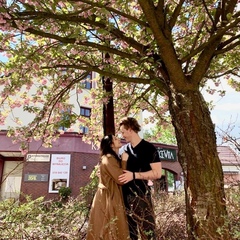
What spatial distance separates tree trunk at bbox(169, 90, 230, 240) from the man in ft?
1.22

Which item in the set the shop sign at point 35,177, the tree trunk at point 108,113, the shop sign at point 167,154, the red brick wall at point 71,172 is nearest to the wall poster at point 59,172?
the red brick wall at point 71,172

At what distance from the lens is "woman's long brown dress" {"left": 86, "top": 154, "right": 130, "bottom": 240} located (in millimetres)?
2584

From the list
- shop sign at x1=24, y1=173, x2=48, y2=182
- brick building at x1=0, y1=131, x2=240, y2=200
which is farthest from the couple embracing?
shop sign at x1=24, y1=173, x2=48, y2=182

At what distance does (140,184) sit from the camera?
286cm

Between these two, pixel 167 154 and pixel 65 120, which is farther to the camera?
pixel 167 154

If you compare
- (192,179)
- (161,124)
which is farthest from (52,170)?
(192,179)

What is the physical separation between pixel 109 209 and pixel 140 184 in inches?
17.9

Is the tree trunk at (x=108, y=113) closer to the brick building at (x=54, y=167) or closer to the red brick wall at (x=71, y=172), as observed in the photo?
the brick building at (x=54, y=167)

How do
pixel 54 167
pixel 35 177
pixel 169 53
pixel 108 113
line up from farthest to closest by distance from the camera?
pixel 54 167 < pixel 35 177 < pixel 108 113 < pixel 169 53

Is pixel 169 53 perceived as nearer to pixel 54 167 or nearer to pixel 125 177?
pixel 125 177

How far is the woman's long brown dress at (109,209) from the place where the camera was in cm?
258

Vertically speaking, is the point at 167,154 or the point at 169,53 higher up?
the point at 167,154

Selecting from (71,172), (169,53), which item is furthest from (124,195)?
(71,172)

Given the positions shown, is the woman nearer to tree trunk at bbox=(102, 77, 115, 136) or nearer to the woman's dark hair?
the woman's dark hair
